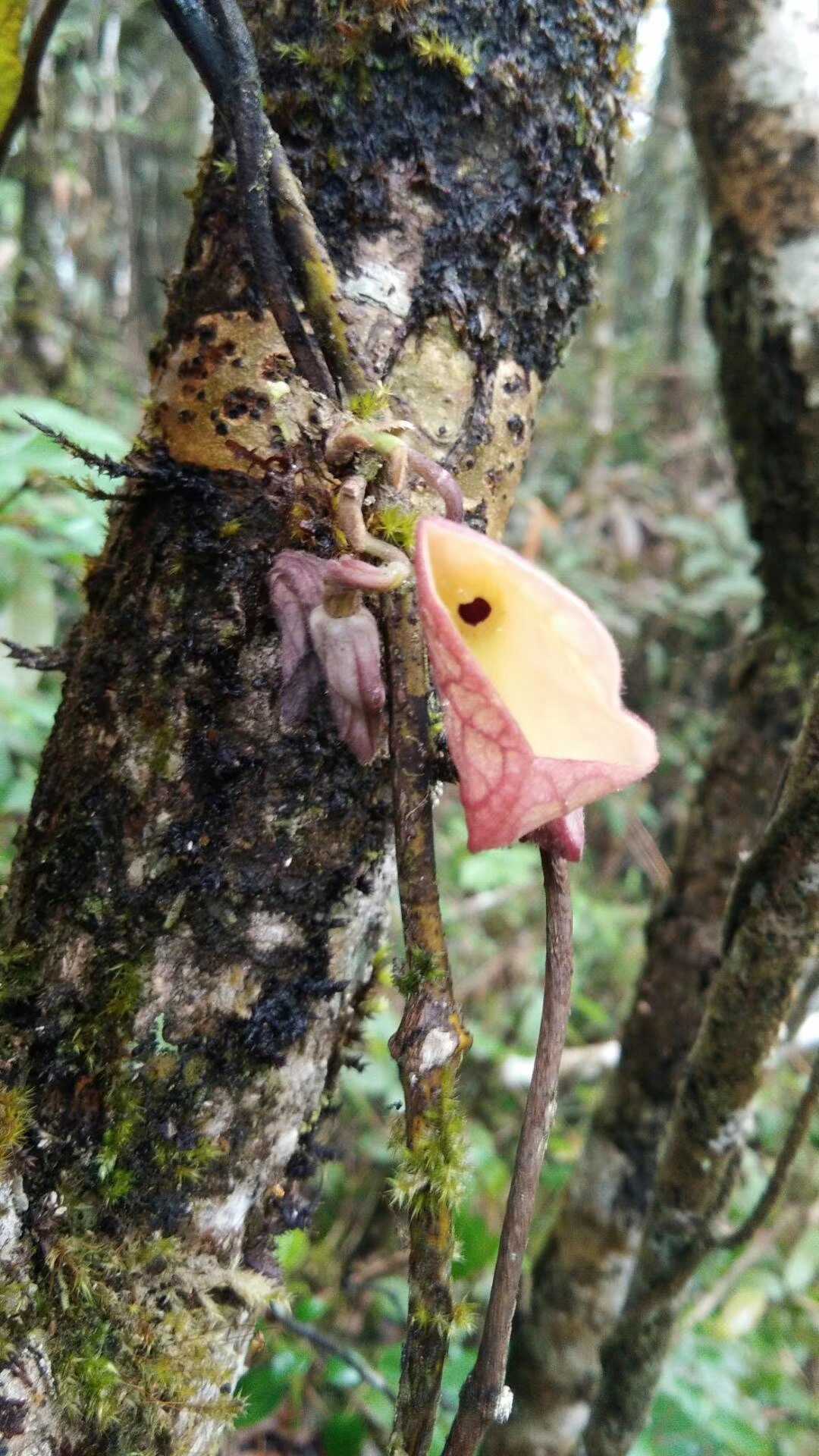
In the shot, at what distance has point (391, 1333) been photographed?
2506 millimetres

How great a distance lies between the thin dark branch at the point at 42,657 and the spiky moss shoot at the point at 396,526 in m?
0.37

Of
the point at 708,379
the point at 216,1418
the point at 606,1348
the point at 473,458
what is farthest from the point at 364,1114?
the point at 708,379

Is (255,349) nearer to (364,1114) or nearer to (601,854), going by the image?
(364,1114)

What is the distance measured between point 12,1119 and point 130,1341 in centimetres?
19

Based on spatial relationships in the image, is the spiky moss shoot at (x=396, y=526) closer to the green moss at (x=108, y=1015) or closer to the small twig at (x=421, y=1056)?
the small twig at (x=421, y=1056)

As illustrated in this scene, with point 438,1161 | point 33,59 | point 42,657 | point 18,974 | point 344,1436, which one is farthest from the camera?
point 344,1436

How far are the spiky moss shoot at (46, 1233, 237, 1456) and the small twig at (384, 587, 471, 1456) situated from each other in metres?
0.16

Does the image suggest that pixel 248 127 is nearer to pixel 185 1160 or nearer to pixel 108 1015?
pixel 108 1015

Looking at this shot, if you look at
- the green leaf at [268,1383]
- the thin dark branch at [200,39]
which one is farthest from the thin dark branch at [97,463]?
the green leaf at [268,1383]

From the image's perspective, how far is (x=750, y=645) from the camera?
1.51 meters

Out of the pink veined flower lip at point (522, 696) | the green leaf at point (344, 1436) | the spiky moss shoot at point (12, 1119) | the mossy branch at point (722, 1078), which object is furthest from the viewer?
the green leaf at point (344, 1436)

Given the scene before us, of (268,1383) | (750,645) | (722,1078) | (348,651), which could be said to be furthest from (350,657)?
(268,1383)

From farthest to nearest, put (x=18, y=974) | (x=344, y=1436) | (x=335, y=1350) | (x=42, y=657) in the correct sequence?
(x=344, y=1436)
(x=335, y=1350)
(x=42, y=657)
(x=18, y=974)

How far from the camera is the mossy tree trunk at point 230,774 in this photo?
72 centimetres
